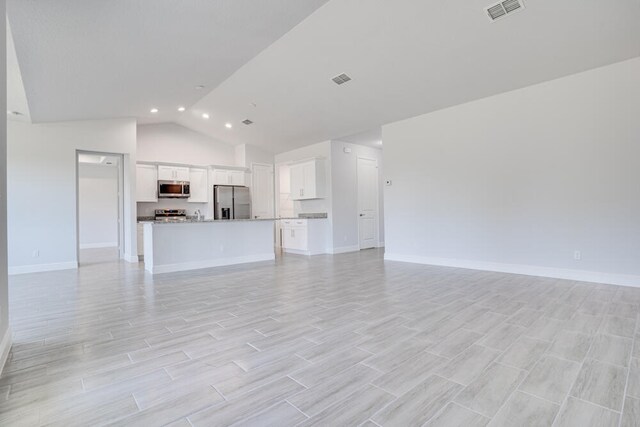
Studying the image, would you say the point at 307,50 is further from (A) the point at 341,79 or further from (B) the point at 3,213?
(B) the point at 3,213

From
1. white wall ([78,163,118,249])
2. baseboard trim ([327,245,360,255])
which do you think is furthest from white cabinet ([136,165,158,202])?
baseboard trim ([327,245,360,255])

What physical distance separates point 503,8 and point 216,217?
292 inches

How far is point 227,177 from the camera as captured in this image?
8898mm

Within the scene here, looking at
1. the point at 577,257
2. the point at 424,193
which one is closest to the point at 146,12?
the point at 424,193

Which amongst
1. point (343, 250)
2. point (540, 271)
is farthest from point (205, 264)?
point (540, 271)

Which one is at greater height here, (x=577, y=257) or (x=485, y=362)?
(x=577, y=257)

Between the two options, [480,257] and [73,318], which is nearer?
[73,318]

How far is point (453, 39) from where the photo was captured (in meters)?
3.95

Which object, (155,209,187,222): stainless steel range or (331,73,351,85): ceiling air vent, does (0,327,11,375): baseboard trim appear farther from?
(155,209,187,222): stainless steel range

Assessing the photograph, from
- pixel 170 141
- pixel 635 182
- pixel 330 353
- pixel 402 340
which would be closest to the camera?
pixel 330 353

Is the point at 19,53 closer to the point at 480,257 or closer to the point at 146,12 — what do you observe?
the point at 146,12

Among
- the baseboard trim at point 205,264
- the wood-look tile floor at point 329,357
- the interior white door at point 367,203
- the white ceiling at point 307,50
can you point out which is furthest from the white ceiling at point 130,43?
the interior white door at point 367,203

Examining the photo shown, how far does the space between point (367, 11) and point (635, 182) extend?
3.93 meters

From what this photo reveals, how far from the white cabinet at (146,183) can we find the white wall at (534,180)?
6117mm
